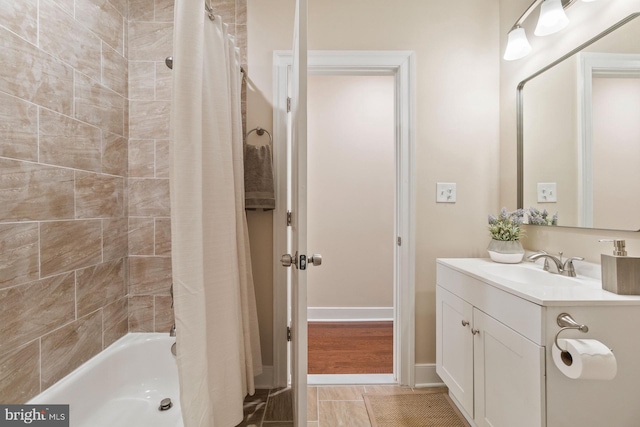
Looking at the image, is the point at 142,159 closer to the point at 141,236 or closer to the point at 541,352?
the point at 141,236

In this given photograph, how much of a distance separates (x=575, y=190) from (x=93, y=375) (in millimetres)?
2458

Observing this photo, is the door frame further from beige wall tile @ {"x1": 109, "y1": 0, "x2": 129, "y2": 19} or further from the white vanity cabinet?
beige wall tile @ {"x1": 109, "y1": 0, "x2": 129, "y2": 19}

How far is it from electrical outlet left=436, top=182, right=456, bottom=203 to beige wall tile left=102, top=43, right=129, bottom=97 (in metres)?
1.97

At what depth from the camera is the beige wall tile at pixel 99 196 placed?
1293mm

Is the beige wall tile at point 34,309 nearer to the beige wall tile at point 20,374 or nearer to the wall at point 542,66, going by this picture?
the beige wall tile at point 20,374

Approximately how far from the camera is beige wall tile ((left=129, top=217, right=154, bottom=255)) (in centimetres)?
162

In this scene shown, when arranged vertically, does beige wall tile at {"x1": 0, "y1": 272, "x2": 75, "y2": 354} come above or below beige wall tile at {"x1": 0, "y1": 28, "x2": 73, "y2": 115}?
below

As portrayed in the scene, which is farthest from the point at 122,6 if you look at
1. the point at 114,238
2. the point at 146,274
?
the point at 146,274

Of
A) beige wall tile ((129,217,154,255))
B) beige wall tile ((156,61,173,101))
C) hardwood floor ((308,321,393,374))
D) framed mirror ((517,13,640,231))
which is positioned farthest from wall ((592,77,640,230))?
beige wall tile ((129,217,154,255))

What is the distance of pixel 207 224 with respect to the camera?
114 centimetres

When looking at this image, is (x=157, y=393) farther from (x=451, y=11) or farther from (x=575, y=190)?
(x=451, y=11)

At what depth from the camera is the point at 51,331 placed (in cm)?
113

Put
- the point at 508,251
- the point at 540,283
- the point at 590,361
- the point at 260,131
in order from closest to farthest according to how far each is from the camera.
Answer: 1. the point at 590,361
2. the point at 540,283
3. the point at 508,251
4. the point at 260,131

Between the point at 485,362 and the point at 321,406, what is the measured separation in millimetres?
920
